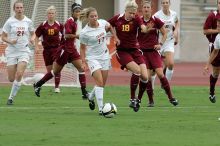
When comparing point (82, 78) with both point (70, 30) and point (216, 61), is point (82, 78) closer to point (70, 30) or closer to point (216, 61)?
point (70, 30)

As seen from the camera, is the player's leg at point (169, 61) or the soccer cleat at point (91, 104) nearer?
the soccer cleat at point (91, 104)

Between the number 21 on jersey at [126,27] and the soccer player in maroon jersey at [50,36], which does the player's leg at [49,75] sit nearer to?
the soccer player in maroon jersey at [50,36]

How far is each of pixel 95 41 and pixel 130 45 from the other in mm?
1197

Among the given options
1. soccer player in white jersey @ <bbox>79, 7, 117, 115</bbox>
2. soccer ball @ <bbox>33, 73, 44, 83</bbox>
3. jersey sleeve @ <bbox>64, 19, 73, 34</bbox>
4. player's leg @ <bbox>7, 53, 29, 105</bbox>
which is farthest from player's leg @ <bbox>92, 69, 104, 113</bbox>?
soccer ball @ <bbox>33, 73, 44, 83</bbox>

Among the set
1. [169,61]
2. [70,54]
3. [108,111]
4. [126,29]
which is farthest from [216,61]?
[108,111]

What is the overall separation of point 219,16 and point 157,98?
280 centimetres

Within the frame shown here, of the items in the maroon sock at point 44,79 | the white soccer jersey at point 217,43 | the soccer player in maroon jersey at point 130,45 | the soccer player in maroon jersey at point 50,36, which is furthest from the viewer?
the soccer player in maroon jersey at point 50,36

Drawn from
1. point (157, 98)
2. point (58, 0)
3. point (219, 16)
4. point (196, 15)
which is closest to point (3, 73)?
point (58, 0)

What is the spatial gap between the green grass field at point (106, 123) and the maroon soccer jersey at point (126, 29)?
1391 millimetres

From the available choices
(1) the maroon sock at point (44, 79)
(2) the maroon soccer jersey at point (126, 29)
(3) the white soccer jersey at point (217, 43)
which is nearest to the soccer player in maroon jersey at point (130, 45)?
(2) the maroon soccer jersey at point (126, 29)

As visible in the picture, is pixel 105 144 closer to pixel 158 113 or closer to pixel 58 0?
Answer: pixel 158 113

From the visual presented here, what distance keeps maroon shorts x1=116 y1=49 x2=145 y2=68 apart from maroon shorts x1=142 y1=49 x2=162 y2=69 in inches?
32.7

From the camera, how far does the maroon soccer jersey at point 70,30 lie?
22625 millimetres

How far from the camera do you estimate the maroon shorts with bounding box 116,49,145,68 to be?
61.4ft
